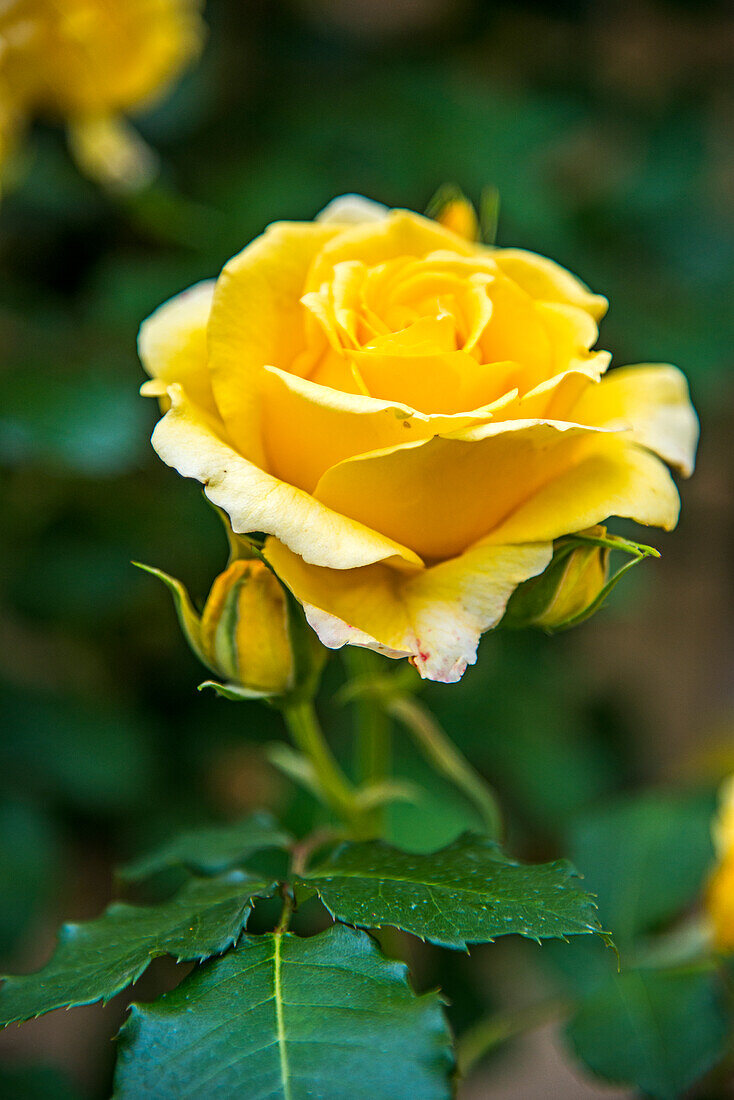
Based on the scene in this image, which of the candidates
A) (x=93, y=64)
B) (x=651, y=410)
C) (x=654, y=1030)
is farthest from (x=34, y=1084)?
(x=93, y=64)

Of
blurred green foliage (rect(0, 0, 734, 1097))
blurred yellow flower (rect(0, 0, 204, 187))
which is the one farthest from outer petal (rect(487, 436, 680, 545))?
blurred yellow flower (rect(0, 0, 204, 187))

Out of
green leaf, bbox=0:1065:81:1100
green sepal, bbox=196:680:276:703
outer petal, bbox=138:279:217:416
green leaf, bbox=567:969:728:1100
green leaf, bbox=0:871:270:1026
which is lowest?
green leaf, bbox=0:1065:81:1100

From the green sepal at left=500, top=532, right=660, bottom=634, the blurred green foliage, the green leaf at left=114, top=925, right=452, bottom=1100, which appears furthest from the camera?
the blurred green foliage

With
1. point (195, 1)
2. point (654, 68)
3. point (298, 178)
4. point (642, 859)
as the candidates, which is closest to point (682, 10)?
point (654, 68)

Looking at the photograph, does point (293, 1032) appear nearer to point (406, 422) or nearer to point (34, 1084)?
point (406, 422)

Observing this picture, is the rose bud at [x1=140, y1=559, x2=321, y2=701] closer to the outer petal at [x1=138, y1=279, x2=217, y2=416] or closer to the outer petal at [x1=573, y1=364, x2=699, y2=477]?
the outer petal at [x1=138, y1=279, x2=217, y2=416]

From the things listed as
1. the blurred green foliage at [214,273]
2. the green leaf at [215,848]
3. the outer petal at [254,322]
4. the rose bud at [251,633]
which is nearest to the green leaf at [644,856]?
the blurred green foliage at [214,273]

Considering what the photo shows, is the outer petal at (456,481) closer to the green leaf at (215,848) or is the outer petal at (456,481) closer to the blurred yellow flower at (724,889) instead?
the green leaf at (215,848)
